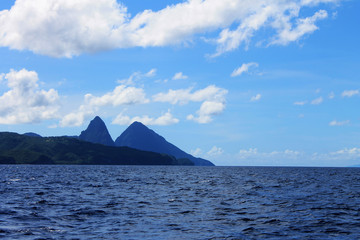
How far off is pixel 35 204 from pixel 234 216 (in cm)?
2287

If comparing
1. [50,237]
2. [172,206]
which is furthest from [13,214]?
[172,206]

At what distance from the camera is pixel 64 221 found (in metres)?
29.6

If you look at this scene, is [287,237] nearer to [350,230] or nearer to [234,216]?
[350,230]

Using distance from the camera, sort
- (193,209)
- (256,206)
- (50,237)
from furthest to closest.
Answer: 1. (256,206)
2. (193,209)
3. (50,237)

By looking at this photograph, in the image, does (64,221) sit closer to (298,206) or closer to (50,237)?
(50,237)

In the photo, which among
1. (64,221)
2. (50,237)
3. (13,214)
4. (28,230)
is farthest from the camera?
(13,214)

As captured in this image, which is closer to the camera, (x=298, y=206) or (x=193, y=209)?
(x=193, y=209)

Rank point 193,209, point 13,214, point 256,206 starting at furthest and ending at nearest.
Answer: point 256,206 → point 193,209 → point 13,214

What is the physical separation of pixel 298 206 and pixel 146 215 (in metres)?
19.0

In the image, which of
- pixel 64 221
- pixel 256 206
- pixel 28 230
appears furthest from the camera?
pixel 256 206

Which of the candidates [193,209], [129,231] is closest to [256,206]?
[193,209]

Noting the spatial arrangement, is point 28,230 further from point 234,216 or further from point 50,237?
point 234,216

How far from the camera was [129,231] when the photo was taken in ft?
85.0

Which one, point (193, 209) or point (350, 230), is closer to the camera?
point (350, 230)
